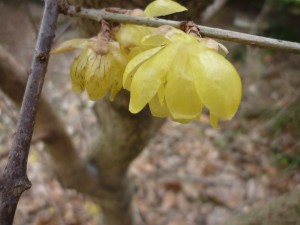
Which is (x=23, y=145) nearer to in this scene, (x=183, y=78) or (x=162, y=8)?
(x=183, y=78)

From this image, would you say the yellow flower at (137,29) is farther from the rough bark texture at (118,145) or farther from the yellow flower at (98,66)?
the rough bark texture at (118,145)

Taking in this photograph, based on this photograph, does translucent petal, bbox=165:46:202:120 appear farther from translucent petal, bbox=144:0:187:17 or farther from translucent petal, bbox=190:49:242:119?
translucent petal, bbox=144:0:187:17

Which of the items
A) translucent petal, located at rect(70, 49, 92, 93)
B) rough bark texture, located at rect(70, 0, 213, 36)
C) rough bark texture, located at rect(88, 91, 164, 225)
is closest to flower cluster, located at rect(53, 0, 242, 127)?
translucent petal, located at rect(70, 49, 92, 93)

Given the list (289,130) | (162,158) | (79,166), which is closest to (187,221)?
(162,158)

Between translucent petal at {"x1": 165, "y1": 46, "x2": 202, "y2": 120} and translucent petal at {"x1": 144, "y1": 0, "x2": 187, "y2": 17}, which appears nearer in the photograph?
translucent petal at {"x1": 165, "y1": 46, "x2": 202, "y2": 120}

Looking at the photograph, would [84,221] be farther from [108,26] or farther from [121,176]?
[108,26]

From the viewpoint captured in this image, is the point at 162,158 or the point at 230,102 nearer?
the point at 230,102
